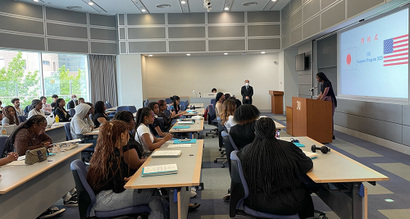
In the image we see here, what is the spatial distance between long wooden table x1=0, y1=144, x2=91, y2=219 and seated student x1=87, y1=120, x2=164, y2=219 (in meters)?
0.66

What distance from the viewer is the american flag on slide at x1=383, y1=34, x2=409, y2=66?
567 cm

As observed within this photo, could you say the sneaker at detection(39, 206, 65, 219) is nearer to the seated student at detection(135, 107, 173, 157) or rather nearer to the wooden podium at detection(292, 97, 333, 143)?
the seated student at detection(135, 107, 173, 157)

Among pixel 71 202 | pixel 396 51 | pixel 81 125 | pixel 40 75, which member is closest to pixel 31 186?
pixel 71 202

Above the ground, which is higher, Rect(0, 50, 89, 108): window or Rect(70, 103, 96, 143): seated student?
Rect(0, 50, 89, 108): window

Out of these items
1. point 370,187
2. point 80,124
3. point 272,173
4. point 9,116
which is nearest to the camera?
point 272,173

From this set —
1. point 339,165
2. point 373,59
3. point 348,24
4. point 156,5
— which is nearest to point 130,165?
point 339,165

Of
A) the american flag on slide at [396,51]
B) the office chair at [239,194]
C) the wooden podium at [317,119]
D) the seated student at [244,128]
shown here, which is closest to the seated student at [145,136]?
the seated student at [244,128]

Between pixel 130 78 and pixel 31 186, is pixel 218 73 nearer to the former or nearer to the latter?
pixel 130 78

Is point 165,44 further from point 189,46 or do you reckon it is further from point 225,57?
point 225,57

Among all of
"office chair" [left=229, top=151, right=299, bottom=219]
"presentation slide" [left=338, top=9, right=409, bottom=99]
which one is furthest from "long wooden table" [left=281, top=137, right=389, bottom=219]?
"presentation slide" [left=338, top=9, right=409, bottom=99]

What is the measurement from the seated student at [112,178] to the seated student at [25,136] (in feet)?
5.23

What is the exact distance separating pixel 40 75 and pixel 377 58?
11.4 meters

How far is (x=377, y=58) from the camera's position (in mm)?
6512

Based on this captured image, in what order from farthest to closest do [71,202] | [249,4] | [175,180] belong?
[249,4]
[71,202]
[175,180]
